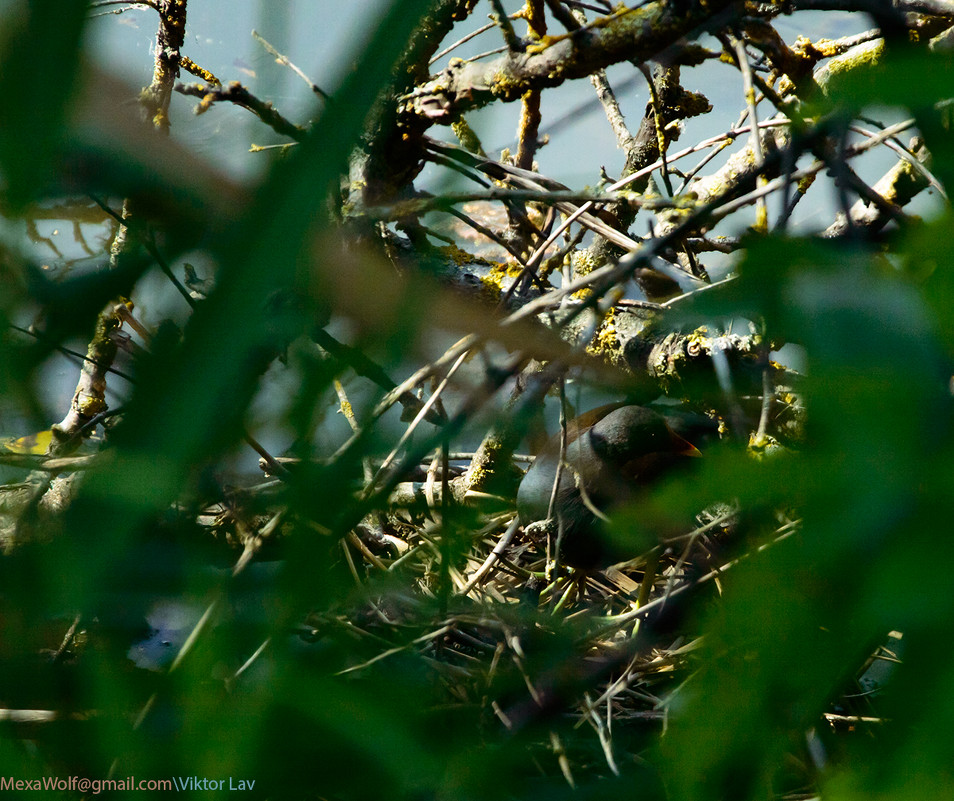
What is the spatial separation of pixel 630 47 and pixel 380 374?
35 centimetres

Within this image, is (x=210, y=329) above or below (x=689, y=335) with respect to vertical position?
above

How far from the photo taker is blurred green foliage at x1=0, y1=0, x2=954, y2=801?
0.39ft

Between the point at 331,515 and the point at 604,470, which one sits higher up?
the point at 331,515

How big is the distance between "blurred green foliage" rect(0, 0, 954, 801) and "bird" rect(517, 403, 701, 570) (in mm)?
536

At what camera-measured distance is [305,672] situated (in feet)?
0.66

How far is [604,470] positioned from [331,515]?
61cm

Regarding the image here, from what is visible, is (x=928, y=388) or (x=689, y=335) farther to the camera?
(x=689, y=335)

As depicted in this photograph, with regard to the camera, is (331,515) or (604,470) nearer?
(331,515)

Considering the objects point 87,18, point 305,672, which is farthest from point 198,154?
point 305,672

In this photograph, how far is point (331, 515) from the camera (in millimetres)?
161

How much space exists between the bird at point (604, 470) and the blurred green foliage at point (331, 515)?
54cm

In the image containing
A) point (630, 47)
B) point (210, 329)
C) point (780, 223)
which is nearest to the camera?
point (210, 329)

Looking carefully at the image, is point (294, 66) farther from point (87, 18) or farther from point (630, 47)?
point (630, 47)

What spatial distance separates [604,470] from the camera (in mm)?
746
